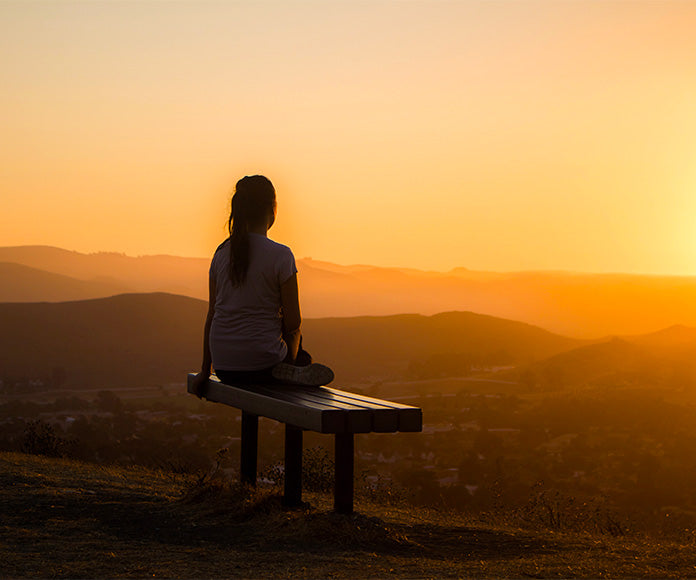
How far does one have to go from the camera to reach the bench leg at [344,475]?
507 centimetres

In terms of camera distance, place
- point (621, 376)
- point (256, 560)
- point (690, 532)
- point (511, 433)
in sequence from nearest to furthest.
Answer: point (256, 560) → point (690, 532) → point (511, 433) → point (621, 376)

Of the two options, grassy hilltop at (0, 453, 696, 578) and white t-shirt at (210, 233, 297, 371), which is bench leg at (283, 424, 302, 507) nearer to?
grassy hilltop at (0, 453, 696, 578)

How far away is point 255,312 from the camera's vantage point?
576cm

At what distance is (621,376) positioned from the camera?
63.2 metres

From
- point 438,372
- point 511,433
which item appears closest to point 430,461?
point 511,433

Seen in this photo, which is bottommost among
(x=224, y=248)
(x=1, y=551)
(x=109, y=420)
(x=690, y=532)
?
(x=109, y=420)

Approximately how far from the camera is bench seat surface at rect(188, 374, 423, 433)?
4.72 metres

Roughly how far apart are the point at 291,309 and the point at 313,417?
1194 millimetres

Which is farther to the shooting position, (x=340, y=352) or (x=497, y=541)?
(x=340, y=352)

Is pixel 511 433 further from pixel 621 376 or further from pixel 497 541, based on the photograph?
pixel 497 541

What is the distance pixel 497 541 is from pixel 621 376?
6163cm

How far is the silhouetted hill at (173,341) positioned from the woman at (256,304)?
74481mm

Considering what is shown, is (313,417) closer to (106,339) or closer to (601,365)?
(601,365)

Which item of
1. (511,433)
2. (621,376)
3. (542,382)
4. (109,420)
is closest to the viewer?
(511,433)
